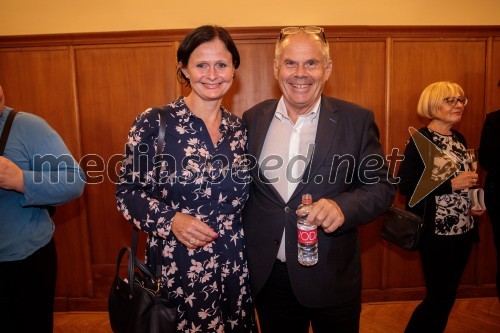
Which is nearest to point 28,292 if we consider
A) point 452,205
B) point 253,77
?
point 253,77

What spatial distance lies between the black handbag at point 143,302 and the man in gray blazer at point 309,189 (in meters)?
0.45

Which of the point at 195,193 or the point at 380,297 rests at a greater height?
the point at 195,193

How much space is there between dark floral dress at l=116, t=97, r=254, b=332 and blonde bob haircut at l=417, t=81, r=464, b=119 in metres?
1.76

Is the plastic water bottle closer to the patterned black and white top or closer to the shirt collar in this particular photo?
the shirt collar

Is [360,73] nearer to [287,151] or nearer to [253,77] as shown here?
[253,77]

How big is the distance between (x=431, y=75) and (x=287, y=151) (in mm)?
2200

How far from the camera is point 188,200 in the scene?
1667 millimetres

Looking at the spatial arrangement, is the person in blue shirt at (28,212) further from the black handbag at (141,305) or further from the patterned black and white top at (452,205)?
the patterned black and white top at (452,205)

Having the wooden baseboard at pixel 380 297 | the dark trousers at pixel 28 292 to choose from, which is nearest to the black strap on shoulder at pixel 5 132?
the dark trousers at pixel 28 292

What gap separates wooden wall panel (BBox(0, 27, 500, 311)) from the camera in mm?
3250

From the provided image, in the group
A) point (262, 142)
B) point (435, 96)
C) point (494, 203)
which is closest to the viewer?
point (262, 142)

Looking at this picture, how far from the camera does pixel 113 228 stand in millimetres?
3484

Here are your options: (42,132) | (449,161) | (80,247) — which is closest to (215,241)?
(42,132)

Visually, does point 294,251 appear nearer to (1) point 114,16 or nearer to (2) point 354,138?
(2) point 354,138
